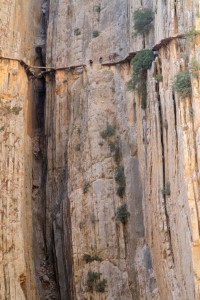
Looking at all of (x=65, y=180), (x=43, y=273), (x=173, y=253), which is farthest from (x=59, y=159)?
(x=173, y=253)

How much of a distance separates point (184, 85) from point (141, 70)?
617 centimetres

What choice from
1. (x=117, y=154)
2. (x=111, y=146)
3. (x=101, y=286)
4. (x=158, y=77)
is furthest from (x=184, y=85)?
(x=101, y=286)

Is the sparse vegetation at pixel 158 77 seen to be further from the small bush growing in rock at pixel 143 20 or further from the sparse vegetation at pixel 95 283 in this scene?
the sparse vegetation at pixel 95 283

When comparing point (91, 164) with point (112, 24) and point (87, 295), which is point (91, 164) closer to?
point (87, 295)

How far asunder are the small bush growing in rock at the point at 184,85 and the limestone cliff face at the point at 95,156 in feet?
1.00

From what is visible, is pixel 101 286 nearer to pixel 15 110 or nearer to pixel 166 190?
pixel 166 190

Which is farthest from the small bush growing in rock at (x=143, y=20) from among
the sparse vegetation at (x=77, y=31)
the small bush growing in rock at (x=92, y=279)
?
the small bush growing in rock at (x=92, y=279)

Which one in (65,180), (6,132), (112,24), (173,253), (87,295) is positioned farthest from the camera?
(112,24)

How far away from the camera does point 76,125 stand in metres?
30.0

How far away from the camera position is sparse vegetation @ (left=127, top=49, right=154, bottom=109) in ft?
85.7

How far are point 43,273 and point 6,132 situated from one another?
7660 mm

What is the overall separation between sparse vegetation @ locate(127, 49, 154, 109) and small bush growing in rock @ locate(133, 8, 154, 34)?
317cm

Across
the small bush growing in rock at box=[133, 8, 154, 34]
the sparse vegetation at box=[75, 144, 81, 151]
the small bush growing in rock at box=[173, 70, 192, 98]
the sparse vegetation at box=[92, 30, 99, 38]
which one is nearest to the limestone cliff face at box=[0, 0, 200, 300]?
the sparse vegetation at box=[92, 30, 99, 38]

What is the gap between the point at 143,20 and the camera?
29.6 m
